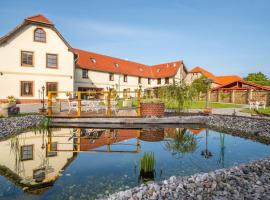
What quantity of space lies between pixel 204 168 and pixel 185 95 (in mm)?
10048

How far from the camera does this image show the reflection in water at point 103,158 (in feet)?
15.9

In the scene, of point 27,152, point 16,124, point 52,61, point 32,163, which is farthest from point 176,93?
point 52,61

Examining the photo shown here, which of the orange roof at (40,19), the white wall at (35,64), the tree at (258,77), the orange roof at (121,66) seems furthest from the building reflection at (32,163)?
the tree at (258,77)

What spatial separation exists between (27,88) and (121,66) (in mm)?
17935

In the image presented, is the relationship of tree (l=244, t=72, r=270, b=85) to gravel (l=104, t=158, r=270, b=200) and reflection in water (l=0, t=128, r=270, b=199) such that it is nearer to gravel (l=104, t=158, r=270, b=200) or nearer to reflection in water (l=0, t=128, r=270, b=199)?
reflection in water (l=0, t=128, r=270, b=199)

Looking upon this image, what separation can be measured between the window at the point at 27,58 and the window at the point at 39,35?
1.70 metres

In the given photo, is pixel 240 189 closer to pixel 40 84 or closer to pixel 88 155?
pixel 88 155

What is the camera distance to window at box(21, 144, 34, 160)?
271 inches

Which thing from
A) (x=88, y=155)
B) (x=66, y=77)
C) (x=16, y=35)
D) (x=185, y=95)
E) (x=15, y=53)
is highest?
(x=16, y=35)

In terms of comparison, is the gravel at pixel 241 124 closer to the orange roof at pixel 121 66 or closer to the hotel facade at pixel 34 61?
the hotel facade at pixel 34 61

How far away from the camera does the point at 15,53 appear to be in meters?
22.3

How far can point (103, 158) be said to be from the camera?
22.7 ft

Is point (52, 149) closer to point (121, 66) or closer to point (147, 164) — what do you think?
point (147, 164)

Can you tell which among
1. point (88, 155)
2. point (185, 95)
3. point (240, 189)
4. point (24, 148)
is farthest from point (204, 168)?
point (185, 95)
